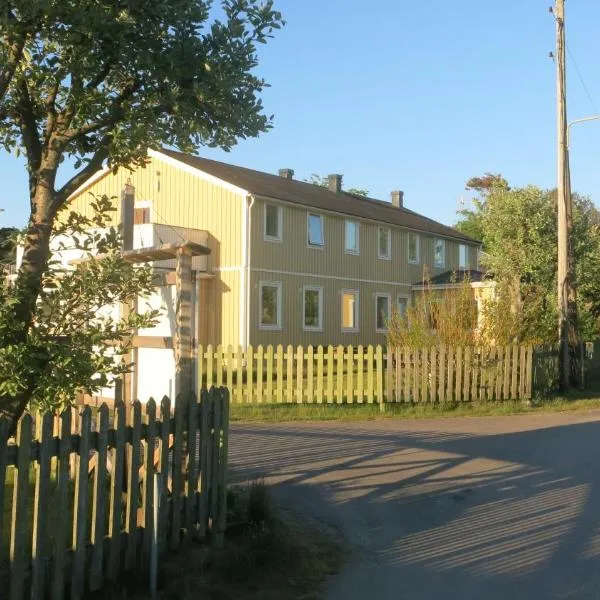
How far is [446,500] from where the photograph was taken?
8.62 metres

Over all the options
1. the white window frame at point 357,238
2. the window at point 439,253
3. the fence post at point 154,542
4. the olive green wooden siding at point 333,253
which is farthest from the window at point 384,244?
the fence post at point 154,542

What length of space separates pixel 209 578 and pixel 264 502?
4.90ft

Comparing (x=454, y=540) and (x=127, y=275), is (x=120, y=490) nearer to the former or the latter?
(x=127, y=275)

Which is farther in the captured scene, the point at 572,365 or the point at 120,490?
the point at 572,365

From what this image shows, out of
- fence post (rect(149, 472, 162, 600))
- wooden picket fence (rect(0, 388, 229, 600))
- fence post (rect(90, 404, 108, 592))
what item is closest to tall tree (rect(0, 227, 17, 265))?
wooden picket fence (rect(0, 388, 229, 600))

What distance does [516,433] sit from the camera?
45.4 ft

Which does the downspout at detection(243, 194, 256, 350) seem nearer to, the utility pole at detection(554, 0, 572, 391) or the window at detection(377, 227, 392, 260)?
the window at detection(377, 227, 392, 260)

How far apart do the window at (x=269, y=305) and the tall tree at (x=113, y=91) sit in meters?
21.8

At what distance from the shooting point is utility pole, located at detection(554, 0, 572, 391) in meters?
20.5

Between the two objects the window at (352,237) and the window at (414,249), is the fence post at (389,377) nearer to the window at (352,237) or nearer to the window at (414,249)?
the window at (352,237)

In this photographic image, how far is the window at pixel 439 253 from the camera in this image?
38625 millimetres

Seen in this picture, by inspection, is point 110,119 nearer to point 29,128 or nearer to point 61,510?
point 29,128

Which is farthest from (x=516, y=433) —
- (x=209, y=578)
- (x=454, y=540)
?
(x=209, y=578)

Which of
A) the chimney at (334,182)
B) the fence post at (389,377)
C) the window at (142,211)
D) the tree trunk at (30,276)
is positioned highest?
the chimney at (334,182)
